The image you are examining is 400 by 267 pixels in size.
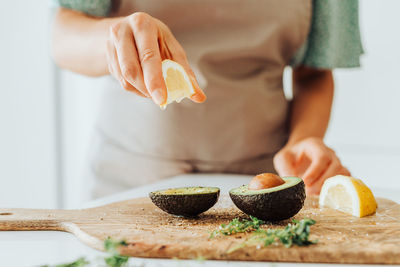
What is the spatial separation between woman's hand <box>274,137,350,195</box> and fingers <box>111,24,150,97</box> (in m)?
0.57

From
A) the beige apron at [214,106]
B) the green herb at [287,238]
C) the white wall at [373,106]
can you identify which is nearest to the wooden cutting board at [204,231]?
the green herb at [287,238]

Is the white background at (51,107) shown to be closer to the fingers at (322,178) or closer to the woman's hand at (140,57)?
the fingers at (322,178)

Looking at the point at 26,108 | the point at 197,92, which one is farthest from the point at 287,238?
the point at 26,108

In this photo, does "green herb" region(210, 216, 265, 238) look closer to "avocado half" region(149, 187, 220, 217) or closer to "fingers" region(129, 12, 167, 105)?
"avocado half" region(149, 187, 220, 217)

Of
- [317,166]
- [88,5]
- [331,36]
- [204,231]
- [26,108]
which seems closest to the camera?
[204,231]

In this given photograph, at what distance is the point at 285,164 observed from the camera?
1.48 meters

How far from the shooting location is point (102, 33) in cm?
139

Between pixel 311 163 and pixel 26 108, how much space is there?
2.25 m

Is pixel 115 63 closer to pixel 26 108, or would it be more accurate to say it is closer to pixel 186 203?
pixel 186 203

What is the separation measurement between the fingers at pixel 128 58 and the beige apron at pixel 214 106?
23.9 inches

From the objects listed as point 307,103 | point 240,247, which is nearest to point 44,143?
point 307,103

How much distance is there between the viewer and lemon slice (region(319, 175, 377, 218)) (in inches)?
44.3

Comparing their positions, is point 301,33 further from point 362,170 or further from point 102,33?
point 362,170

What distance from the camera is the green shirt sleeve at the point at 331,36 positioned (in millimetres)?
1812
